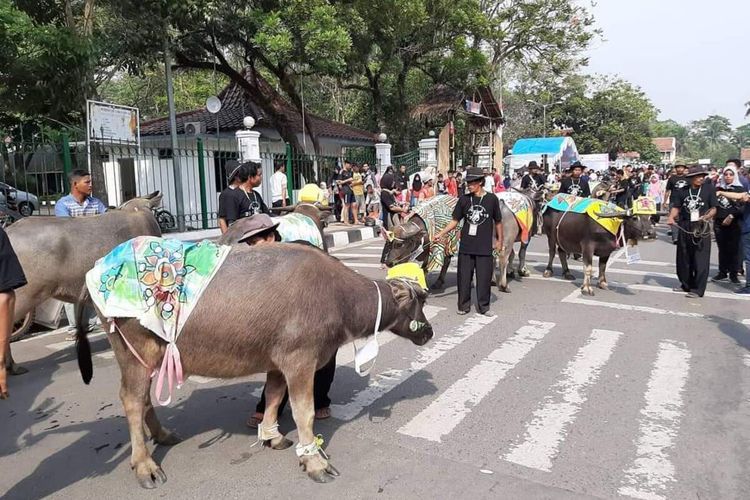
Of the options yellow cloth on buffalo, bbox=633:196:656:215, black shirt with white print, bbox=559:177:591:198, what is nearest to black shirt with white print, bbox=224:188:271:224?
yellow cloth on buffalo, bbox=633:196:656:215

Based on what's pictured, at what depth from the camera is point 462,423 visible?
3934 millimetres

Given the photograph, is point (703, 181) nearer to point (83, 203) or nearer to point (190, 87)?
point (83, 203)

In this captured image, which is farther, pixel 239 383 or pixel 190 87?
pixel 190 87

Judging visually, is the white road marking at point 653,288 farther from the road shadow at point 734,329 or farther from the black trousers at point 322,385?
the black trousers at point 322,385

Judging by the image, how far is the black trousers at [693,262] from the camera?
7691 millimetres

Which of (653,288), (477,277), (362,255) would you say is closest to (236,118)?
(362,255)

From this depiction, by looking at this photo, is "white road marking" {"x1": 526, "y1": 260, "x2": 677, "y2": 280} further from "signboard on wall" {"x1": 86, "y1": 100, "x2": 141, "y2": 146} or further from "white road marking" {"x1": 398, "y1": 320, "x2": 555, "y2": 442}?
"signboard on wall" {"x1": 86, "y1": 100, "x2": 141, "y2": 146}

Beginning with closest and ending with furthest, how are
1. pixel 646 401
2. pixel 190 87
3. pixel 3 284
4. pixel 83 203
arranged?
pixel 3 284, pixel 646 401, pixel 83 203, pixel 190 87

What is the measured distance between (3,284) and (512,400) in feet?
11.4

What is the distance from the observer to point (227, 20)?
14586 millimetres

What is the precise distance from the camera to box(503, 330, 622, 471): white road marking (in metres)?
3.47

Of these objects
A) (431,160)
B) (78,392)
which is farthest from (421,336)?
(431,160)

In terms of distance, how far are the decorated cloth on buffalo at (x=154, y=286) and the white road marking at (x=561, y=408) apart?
2.13m

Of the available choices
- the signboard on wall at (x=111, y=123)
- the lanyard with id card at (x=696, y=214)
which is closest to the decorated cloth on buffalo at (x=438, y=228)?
the lanyard with id card at (x=696, y=214)
